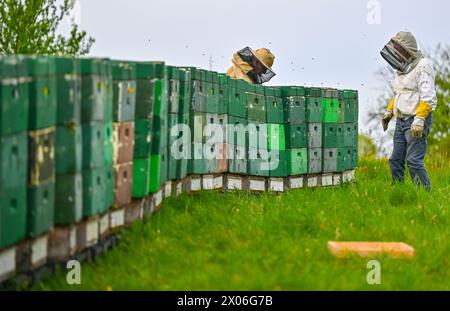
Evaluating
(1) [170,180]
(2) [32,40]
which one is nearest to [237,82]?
(1) [170,180]

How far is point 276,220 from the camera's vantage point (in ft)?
26.5

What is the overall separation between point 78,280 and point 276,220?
244 centimetres

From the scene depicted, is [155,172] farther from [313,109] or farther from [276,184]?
[313,109]

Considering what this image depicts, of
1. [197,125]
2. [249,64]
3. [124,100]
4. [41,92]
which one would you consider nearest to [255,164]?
[197,125]

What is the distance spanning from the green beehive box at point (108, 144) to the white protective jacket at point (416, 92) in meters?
5.00

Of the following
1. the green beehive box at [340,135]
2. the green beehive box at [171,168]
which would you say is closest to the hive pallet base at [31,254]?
the green beehive box at [171,168]

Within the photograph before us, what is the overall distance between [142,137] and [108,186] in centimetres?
82

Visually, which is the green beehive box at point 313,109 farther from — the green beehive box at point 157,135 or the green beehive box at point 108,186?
the green beehive box at point 108,186

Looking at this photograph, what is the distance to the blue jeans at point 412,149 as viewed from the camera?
10820 mm

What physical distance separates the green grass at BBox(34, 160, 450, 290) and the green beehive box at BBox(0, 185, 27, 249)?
608 mm

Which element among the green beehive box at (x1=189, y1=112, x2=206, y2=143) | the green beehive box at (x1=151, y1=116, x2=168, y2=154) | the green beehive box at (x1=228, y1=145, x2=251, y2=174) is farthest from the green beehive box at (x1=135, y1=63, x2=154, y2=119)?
the green beehive box at (x1=228, y1=145, x2=251, y2=174)

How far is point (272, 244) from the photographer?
730cm

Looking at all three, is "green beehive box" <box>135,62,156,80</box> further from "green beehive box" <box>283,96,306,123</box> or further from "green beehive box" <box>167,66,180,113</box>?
"green beehive box" <box>283,96,306,123</box>
